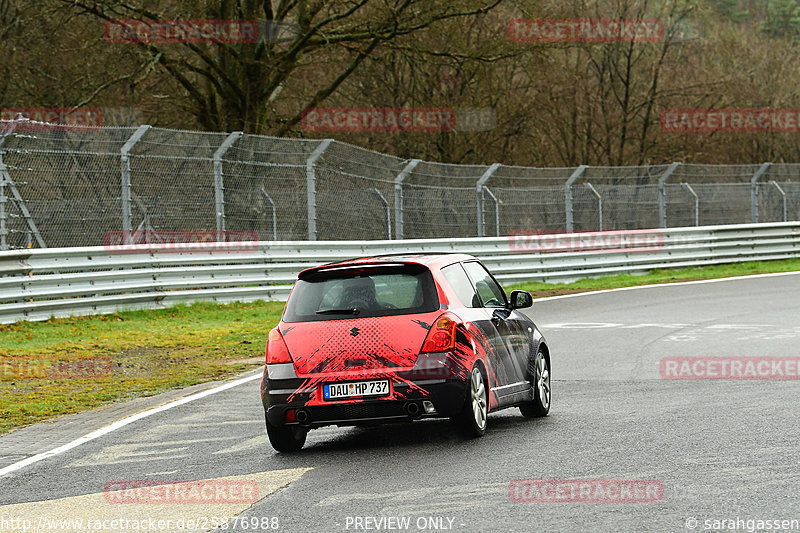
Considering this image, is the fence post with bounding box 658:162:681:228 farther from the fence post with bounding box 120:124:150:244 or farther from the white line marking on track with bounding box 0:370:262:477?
the white line marking on track with bounding box 0:370:262:477

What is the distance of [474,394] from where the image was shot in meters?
8.41

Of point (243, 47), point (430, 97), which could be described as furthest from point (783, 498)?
point (430, 97)

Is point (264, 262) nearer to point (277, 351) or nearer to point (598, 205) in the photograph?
point (598, 205)

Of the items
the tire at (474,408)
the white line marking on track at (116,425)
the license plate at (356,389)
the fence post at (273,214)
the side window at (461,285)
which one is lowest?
the white line marking on track at (116,425)

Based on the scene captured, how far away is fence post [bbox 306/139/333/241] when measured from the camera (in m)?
21.6

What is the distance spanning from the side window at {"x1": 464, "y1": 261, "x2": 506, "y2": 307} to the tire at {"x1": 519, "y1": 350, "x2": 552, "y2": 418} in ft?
1.87

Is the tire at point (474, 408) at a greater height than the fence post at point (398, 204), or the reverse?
the fence post at point (398, 204)

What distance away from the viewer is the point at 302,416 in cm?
819

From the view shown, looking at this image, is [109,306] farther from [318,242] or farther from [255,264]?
[318,242]

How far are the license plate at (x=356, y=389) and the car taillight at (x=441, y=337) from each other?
1.26ft

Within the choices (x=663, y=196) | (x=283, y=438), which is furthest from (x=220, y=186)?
(x=663, y=196)

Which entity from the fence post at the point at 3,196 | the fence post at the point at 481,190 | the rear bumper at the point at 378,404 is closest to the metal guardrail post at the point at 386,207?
the fence post at the point at 481,190

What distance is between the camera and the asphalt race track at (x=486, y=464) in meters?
6.06

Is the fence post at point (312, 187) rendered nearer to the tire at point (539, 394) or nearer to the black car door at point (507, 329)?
the black car door at point (507, 329)
